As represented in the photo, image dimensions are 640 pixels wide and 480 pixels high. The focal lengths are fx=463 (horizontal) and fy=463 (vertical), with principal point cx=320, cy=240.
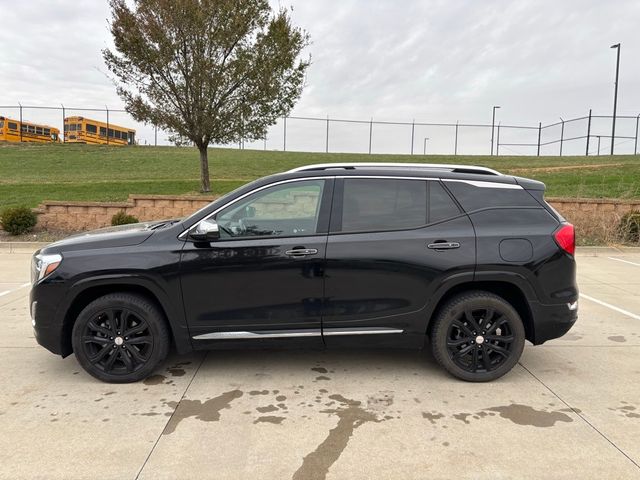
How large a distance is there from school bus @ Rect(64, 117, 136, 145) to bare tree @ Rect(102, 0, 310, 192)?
92.1ft

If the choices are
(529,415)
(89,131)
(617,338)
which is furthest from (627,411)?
(89,131)

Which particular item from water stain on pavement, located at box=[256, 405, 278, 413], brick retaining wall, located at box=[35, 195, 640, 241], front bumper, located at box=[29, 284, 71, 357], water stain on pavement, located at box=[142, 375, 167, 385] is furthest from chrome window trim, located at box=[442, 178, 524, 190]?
brick retaining wall, located at box=[35, 195, 640, 241]

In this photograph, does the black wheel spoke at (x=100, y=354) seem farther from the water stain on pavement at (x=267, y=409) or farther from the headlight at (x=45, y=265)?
the water stain on pavement at (x=267, y=409)

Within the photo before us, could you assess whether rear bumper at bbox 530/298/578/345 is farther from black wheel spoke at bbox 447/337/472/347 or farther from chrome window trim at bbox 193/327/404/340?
chrome window trim at bbox 193/327/404/340

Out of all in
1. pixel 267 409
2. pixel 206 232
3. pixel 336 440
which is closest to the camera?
pixel 336 440

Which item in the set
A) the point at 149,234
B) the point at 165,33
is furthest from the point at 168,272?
the point at 165,33

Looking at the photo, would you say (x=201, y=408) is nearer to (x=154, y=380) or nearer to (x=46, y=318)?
(x=154, y=380)

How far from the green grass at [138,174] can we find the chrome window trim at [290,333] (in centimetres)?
1086

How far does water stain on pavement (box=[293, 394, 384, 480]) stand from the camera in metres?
2.66

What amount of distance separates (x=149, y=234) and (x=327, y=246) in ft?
4.76

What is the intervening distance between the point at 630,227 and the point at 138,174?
19122 millimetres

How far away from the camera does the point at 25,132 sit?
37.3 metres

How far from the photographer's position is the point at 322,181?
385cm

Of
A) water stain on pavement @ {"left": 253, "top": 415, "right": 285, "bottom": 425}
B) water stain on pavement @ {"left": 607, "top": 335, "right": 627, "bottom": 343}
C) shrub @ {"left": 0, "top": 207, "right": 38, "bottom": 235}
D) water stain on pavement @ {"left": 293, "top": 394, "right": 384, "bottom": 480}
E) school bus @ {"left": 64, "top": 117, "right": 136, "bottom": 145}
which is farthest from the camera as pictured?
school bus @ {"left": 64, "top": 117, "right": 136, "bottom": 145}
